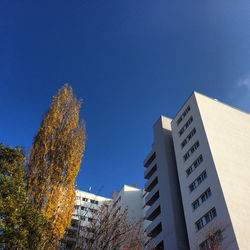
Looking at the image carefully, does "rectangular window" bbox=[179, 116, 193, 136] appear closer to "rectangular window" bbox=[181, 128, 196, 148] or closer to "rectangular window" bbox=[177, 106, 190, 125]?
"rectangular window" bbox=[177, 106, 190, 125]

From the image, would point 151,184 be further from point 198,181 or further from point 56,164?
point 56,164

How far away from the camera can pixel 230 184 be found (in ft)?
78.8

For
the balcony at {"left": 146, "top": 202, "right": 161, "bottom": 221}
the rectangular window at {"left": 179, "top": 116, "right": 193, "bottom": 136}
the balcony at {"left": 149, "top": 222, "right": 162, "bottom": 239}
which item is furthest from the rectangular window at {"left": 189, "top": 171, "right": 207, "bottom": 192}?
the rectangular window at {"left": 179, "top": 116, "right": 193, "bottom": 136}

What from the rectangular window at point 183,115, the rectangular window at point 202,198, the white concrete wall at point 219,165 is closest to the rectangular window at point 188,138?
the white concrete wall at point 219,165

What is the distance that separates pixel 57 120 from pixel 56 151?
2157 mm

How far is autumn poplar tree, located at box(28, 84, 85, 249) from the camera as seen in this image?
1288cm

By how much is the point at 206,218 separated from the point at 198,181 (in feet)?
13.0

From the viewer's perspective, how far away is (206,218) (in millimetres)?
23625

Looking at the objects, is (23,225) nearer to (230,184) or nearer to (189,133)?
(230,184)

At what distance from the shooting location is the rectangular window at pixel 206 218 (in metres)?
23.0

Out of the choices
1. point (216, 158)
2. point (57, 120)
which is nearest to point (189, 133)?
point (216, 158)

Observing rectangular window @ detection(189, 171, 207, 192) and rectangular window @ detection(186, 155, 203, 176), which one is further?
rectangular window @ detection(186, 155, 203, 176)

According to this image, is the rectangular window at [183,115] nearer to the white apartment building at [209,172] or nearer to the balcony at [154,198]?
the white apartment building at [209,172]

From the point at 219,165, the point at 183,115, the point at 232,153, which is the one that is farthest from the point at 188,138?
the point at 219,165
